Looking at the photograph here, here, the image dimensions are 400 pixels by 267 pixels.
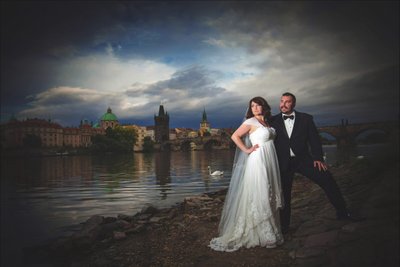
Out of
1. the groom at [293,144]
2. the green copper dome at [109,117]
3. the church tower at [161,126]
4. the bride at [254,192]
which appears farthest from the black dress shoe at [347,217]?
the green copper dome at [109,117]

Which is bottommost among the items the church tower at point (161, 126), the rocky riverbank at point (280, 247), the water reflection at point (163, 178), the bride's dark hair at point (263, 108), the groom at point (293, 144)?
the water reflection at point (163, 178)

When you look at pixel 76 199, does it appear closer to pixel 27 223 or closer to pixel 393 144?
pixel 27 223

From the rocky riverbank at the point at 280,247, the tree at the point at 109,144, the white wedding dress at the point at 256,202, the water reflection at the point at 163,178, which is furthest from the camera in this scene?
the tree at the point at 109,144

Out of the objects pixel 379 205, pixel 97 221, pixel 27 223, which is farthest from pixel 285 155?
pixel 27 223

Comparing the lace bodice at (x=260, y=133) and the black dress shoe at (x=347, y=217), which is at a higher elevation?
the lace bodice at (x=260, y=133)

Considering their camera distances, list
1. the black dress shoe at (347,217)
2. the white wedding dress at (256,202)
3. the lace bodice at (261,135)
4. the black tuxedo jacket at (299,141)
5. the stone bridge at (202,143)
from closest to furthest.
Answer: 1. the black dress shoe at (347,217)
2. the white wedding dress at (256,202)
3. the lace bodice at (261,135)
4. the black tuxedo jacket at (299,141)
5. the stone bridge at (202,143)

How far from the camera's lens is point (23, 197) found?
14.9 meters

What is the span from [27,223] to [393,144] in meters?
10.1

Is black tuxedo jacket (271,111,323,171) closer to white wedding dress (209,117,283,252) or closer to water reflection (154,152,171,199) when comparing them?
white wedding dress (209,117,283,252)

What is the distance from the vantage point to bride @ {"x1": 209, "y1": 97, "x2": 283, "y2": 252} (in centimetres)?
429

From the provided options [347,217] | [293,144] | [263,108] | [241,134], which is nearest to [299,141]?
[293,144]

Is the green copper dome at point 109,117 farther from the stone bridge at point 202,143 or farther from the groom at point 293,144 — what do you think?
the groom at point 293,144

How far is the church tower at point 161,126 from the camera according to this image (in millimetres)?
148750

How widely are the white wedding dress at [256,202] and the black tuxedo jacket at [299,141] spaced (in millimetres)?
145
